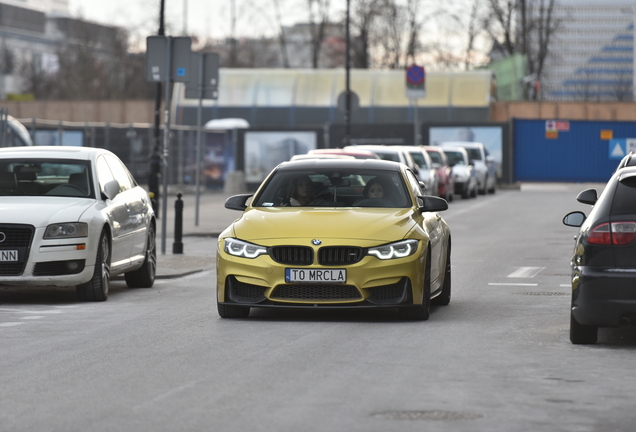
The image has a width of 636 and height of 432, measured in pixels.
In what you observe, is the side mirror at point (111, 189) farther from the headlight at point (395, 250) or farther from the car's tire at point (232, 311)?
the headlight at point (395, 250)

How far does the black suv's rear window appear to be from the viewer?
369 inches

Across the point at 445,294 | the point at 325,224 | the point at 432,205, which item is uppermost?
the point at 432,205

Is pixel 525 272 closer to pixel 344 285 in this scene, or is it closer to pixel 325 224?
pixel 325 224

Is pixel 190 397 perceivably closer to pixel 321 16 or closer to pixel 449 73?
pixel 449 73

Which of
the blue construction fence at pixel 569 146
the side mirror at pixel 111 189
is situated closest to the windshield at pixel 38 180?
the side mirror at pixel 111 189

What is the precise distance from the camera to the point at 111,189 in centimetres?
1370

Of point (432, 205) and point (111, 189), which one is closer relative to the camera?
point (432, 205)

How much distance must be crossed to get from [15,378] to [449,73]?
5732 centimetres

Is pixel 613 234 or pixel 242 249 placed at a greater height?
pixel 613 234

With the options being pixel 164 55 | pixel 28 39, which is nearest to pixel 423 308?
pixel 164 55

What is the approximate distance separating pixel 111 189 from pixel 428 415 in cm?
741

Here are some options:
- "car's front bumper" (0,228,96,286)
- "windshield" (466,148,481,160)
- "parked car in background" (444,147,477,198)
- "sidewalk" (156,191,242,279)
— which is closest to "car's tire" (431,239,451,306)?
"car's front bumper" (0,228,96,286)

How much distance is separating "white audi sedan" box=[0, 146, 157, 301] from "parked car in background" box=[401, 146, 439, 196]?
21.2 metres

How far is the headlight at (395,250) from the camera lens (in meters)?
10.8
